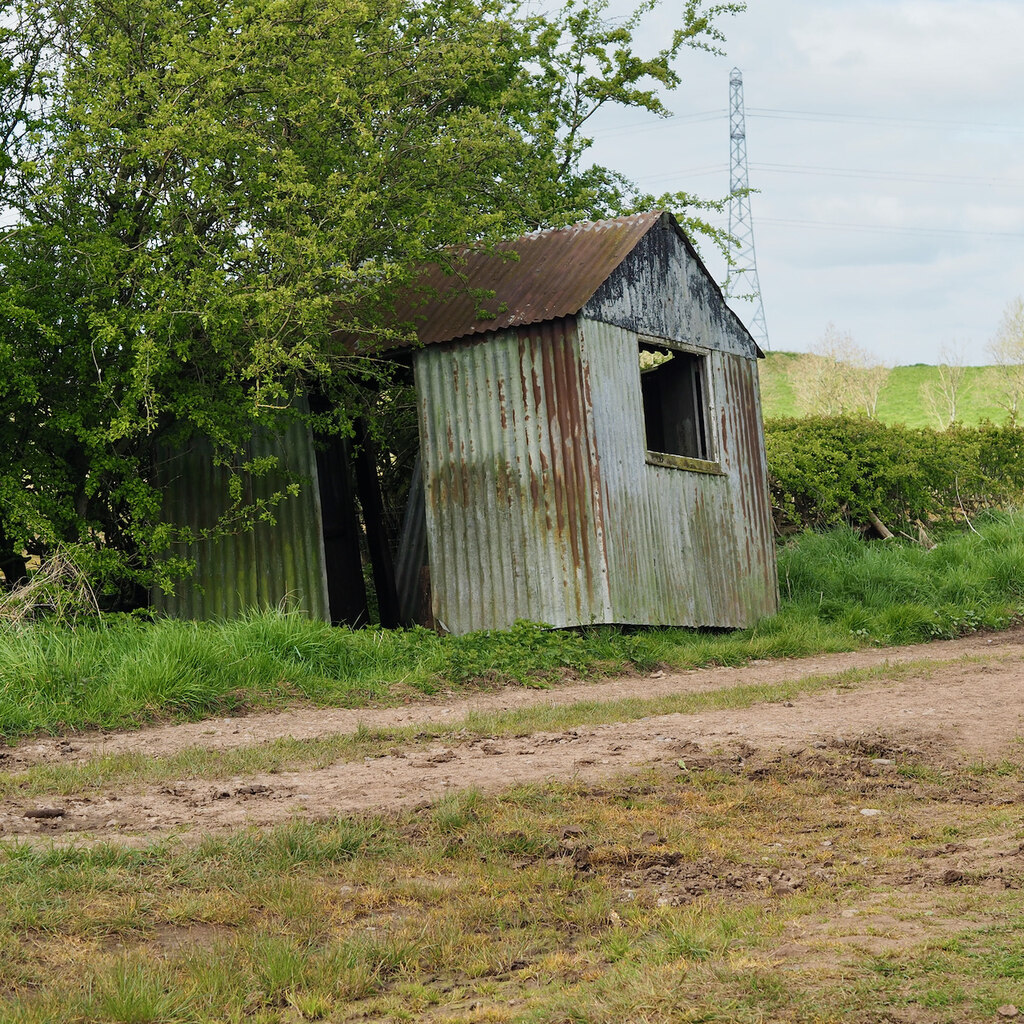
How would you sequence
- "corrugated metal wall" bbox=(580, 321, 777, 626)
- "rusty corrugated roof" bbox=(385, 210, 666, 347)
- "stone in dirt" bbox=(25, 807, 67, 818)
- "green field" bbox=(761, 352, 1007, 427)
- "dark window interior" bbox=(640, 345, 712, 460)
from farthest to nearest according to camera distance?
1. "green field" bbox=(761, 352, 1007, 427)
2. "dark window interior" bbox=(640, 345, 712, 460)
3. "rusty corrugated roof" bbox=(385, 210, 666, 347)
4. "corrugated metal wall" bbox=(580, 321, 777, 626)
5. "stone in dirt" bbox=(25, 807, 67, 818)

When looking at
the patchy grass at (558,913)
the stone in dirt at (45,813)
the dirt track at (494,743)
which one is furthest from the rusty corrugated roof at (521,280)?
the stone in dirt at (45,813)

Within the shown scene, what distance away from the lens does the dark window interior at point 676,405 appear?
1423 cm

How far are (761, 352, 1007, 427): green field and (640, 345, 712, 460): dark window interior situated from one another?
28536 millimetres

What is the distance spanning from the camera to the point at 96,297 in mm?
10930

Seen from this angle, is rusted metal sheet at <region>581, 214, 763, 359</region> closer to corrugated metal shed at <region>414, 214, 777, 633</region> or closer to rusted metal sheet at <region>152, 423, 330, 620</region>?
corrugated metal shed at <region>414, 214, 777, 633</region>

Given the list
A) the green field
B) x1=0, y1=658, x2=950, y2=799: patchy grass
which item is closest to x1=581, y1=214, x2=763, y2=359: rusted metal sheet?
x1=0, y1=658, x2=950, y2=799: patchy grass

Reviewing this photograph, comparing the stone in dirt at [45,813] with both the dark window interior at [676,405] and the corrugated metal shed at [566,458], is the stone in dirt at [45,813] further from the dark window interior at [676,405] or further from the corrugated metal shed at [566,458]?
the dark window interior at [676,405]

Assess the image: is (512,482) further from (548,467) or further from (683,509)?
(683,509)

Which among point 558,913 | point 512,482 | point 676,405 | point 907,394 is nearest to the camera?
point 558,913

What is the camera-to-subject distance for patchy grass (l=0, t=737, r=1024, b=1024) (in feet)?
11.0

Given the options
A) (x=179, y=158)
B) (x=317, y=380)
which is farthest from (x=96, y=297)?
(x=317, y=380)

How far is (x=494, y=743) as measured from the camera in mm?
7352

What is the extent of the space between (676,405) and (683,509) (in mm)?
1790

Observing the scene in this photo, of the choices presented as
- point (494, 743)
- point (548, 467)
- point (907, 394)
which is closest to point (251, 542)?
point (548, 467)
